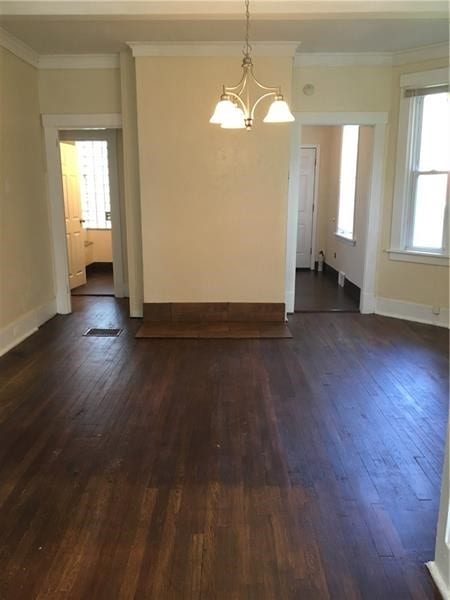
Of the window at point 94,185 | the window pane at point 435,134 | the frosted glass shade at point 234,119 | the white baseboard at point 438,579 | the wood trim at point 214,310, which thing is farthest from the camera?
the window at point 94,185

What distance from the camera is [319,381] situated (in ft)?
12.1

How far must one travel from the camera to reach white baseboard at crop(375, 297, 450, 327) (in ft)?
16.6

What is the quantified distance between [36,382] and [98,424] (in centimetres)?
94

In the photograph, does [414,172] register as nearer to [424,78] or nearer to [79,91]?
[424,78]

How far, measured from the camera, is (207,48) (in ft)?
15.1

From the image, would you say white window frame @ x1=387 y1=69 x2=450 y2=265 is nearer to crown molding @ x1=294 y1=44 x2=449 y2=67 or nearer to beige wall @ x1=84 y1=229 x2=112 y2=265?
crown molding @ x1=294 y1=44 x2=449 y2=67

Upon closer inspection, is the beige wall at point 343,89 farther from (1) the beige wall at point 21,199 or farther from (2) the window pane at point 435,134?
(1) the beige wall at point 21,199

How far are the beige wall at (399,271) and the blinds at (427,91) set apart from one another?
0.46 feet

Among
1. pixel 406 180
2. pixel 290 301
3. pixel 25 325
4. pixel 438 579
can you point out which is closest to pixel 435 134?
pixel 406 180

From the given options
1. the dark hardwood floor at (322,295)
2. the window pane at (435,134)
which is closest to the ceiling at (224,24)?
the window pane at (435,134)

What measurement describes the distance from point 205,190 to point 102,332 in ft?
6.16

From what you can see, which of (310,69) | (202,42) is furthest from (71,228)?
(310,69)

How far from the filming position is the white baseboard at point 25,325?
430 cm

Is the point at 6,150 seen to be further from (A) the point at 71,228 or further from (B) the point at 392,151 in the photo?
(B) the point at 392,151
